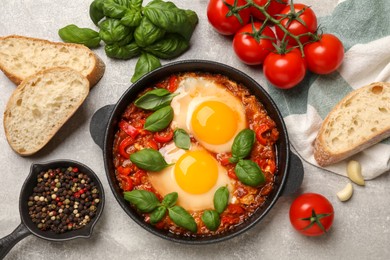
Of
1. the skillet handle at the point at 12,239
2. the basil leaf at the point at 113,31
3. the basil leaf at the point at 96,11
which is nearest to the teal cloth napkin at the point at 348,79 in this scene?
the basil leaf at the point at 113,31

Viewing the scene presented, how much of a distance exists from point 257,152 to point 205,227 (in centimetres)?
67

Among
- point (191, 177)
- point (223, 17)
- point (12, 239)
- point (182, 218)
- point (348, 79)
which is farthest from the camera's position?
point (348, 79)

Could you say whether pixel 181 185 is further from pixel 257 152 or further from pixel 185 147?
pixel 257 152

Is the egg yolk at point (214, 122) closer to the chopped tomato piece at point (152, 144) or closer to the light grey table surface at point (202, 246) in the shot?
the chopped tomato piece at point (152, 144)

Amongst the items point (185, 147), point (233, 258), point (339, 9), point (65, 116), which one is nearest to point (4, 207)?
point (65, 116)

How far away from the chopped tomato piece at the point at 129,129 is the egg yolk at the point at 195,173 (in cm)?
39

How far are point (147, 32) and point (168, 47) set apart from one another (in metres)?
0.22

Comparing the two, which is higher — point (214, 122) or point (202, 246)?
point (214, 122)

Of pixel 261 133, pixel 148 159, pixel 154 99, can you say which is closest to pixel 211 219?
pixel 148 159

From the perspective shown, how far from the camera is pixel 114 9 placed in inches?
A: 156

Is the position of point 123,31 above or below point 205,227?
above

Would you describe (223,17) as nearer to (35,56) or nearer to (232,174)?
(232,174)

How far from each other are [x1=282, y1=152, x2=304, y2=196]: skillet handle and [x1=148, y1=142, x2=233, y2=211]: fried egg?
0.42 m

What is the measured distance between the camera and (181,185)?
151 inches
